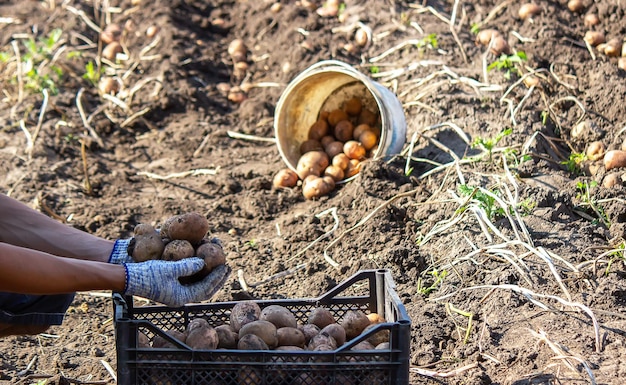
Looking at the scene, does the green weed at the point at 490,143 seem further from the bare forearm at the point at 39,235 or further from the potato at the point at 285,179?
the bare forearm at the point at 39,235

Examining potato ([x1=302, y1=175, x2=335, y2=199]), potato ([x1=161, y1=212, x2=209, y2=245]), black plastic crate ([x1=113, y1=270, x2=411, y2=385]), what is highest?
potato ([x1=302, y1=175, x2=335, y2=199])

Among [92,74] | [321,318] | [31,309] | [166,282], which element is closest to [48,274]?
[166,282]

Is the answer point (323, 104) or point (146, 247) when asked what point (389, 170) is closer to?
point (323, 104)

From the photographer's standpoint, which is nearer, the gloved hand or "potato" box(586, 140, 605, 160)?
the gloved hand

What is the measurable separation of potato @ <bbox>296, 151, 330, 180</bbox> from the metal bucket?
0.14 m

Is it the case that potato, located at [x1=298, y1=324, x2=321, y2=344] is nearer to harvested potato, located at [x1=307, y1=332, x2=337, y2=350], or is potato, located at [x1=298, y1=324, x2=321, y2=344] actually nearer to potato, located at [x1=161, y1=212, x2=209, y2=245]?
harvested potato, located at [x1=307, y1=332, x2=337, y2=350]

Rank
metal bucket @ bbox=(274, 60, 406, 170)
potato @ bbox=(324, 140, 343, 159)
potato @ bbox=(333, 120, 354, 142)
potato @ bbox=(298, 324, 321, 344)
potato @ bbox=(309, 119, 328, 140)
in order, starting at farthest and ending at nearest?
potato @ bbox=(309, 119, 328, 140) < potato @ bbox=(333, 120, 354, 142) < potato @ bbox=(324, 140, 343, 159) < metal bucket @ bbox=(274, 60, 406, 170) < potato @ bbox=(298, 324, 321, 344)

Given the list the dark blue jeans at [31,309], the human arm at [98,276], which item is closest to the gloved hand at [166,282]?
the human arm at [98,276]

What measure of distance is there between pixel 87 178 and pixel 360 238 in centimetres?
185

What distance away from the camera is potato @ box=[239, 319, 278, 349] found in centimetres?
223

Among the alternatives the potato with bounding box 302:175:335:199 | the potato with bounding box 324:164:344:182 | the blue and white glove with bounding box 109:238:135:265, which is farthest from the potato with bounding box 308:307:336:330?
the potato with bounding box 324:164:344:182

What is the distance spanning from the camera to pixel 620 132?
400 cm

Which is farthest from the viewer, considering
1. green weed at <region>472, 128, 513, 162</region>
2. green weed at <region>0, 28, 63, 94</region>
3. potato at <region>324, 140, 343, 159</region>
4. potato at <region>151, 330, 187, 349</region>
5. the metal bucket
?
green weed at <region>0, 28, 63, 94</region>

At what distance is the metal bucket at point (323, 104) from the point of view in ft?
13.7
